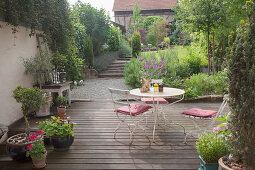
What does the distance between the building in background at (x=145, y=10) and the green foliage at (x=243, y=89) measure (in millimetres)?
25143

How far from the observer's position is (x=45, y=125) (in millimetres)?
3305

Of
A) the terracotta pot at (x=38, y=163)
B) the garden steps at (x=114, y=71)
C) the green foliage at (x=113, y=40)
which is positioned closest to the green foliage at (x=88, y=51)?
the garden steps at (x=114, y=71)

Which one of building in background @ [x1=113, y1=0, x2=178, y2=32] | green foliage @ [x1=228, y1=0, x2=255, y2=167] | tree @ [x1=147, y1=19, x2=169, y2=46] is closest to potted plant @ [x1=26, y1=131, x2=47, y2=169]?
green foliage @ [x1=228, y1=0, x2=255, y2=167]

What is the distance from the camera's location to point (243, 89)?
6.26ft

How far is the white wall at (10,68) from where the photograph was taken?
408 centimetres

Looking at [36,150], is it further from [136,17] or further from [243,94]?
[136,17]

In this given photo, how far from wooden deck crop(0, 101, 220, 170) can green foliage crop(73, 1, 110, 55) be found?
30.0 feet

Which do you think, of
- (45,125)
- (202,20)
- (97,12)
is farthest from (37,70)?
(97,12)

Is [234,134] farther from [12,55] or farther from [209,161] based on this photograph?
[12,55]

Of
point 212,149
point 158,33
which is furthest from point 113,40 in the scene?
point 212,149

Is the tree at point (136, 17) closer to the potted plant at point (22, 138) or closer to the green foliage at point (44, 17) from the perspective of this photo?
the green foliage at point (44, 17)

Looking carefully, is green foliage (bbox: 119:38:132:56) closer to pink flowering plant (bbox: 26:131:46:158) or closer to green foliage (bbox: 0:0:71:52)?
green foliage (bbox: 0:0:71:52)

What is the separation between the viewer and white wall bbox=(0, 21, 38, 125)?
161 inches

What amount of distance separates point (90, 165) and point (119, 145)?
27.7 inches
